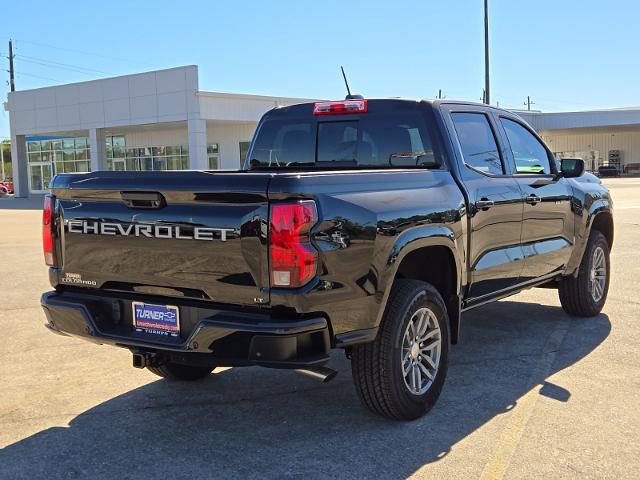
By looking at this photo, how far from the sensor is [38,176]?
43.1 meters

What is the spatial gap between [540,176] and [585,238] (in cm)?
110

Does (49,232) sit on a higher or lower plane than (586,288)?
higher

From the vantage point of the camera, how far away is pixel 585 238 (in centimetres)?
638

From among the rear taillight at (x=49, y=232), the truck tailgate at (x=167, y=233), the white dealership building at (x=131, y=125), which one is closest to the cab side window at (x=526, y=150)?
the truck tailgate at (x=167, y=233)

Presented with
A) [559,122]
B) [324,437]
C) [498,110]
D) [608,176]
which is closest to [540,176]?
[498,110]

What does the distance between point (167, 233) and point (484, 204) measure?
228 cm

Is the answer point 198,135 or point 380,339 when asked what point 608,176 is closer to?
point 198,135

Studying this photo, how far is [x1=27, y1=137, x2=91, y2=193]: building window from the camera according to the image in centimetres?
4128

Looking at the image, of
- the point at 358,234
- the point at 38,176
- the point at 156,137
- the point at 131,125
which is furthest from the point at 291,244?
the point at 38,176

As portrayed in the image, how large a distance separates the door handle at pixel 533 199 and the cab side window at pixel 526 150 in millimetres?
241

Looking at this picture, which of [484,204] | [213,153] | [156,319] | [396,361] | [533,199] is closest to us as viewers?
[156,319]

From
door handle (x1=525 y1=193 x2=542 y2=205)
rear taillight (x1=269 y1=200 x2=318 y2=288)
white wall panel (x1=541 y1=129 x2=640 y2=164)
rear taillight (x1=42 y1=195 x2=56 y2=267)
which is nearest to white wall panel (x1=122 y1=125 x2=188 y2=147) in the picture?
door handle (x1=525 y1=193 x2=542 y2=205)

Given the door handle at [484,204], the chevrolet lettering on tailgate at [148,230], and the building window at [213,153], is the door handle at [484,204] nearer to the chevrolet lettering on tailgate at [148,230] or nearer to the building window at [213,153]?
the chevrolet lettering on tailgate at [148,230]

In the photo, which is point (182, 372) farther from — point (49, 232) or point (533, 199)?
point (533, 199)
